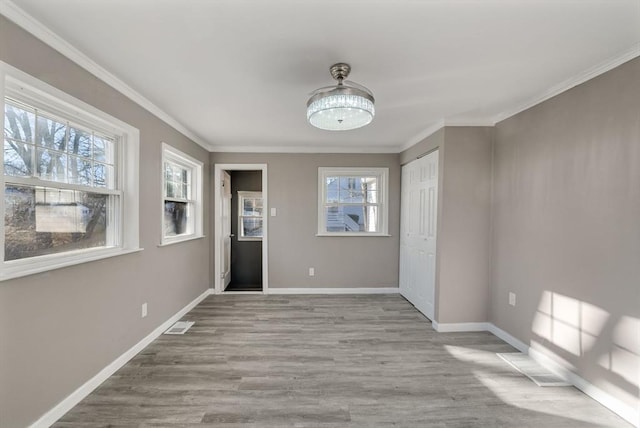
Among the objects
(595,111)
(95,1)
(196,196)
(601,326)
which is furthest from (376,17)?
(196,196)

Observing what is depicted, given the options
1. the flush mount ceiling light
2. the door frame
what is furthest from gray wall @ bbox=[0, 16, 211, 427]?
the flush mount ceiling light

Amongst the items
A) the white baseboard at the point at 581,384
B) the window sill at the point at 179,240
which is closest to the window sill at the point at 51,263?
the window sill at the point at 179,240

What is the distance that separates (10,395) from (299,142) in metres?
3.61

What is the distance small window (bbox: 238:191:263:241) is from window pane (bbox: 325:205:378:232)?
177cm

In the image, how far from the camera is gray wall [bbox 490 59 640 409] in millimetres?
1778

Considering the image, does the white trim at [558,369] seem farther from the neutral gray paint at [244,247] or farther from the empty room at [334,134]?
the neutral gray paint at [244,247]

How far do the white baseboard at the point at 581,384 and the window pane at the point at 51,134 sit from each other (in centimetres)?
414

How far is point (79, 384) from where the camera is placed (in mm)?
1899

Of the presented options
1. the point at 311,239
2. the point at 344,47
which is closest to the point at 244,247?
the point at 311,239

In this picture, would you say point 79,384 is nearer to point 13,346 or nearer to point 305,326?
point 13,346

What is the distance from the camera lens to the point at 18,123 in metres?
1.57

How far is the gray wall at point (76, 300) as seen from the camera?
147cm

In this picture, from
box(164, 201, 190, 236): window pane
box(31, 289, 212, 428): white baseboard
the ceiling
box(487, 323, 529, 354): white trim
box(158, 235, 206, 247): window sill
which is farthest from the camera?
box(164, 201, 190, 236): window pane

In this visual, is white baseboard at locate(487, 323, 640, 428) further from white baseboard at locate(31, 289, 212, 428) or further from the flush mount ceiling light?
white baseboard at locate(31, 289, 212, 428)
